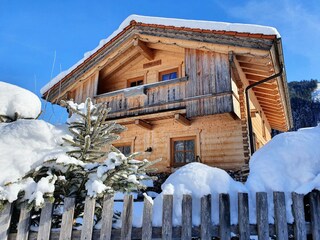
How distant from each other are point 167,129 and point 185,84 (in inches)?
83.2

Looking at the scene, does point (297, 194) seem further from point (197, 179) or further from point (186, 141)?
point (186, 141)

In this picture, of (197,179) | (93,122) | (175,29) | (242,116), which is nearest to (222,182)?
(197,179)

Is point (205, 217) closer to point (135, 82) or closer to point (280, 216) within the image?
point (280, 216)

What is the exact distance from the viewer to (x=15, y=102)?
388 centimetres

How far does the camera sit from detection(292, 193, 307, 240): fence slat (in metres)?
2.86

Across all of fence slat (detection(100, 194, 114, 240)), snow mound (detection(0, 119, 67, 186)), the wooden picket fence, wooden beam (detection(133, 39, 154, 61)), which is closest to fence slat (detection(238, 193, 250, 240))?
the wooden picket fence

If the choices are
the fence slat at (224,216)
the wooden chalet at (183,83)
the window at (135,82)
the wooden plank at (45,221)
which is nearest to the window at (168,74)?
the wooden chalet at (183,83)

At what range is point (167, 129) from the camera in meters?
10.8

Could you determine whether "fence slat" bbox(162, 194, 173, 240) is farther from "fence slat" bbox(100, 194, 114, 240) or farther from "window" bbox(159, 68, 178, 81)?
"window" bbox(159, 68, 178, 81)

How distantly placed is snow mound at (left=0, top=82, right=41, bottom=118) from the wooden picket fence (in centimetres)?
152

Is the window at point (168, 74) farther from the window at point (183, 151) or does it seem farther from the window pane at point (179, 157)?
the window pane at point (179, 157)

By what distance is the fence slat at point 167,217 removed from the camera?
111 inches

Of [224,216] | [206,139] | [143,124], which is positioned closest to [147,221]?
[224,216]

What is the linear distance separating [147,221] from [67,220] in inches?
34.9
